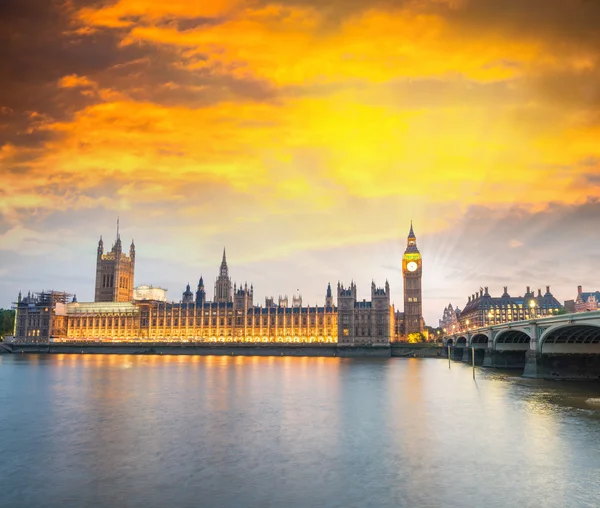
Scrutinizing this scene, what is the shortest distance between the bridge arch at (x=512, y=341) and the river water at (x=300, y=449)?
105 feet

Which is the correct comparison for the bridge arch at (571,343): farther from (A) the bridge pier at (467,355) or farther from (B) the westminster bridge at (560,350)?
(A) the bridge pier at (467,355)

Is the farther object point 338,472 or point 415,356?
point 415,356

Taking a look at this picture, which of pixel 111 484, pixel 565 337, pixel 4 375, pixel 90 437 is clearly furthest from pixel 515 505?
pixel 4 375

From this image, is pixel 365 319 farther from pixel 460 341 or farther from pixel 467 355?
Result: pixel 467 355

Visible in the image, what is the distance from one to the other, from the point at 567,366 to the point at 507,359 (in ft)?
97.1

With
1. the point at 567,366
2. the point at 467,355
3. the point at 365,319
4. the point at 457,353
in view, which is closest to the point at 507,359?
the point at 567,366

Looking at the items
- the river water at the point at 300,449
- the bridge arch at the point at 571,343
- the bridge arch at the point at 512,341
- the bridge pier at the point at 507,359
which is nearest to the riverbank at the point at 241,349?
the bridge pier at the point at 507,359

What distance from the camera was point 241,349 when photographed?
165250 mm

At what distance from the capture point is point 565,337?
64.8 meters

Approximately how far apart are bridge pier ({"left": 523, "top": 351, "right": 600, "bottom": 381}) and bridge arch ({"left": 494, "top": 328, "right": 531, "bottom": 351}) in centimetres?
2081

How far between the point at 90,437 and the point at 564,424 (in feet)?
101

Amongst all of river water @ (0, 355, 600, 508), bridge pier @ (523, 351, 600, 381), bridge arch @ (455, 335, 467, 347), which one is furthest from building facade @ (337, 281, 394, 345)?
river water @ (0, 355, 600, 508)

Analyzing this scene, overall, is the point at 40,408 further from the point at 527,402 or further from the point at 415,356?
the point at 415,356

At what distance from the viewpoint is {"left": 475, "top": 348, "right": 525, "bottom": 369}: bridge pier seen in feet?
308
